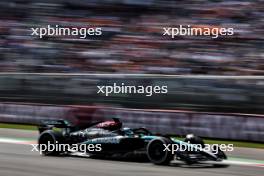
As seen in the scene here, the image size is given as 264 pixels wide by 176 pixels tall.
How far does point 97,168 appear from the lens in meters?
8.86

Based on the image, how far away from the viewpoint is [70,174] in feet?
27.0

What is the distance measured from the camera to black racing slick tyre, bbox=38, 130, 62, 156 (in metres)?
10.5

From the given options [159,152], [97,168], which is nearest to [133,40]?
[159,152]

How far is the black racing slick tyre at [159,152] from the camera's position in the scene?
8.94 meters

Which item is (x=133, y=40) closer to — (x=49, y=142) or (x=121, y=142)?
(x=49, y=142)

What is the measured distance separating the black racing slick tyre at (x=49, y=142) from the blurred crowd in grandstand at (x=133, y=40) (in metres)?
5.33

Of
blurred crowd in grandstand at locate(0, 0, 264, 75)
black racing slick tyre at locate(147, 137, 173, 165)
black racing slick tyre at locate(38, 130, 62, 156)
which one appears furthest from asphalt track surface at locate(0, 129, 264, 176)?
blurred crowd in grandstand at locate(0, 0, 264, 75)

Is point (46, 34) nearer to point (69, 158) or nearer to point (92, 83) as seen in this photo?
point (92, 83)

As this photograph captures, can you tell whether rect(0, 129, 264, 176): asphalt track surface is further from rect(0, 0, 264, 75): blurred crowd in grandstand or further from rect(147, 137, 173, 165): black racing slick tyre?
rect(0, 0, 264, 75): blurred crowd in grandstand

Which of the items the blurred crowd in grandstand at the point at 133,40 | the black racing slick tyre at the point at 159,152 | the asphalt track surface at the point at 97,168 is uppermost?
the blurred crowd in grandstand at the point at 133,40

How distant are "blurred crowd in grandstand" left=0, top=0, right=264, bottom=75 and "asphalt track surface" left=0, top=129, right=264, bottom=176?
554 centimetres

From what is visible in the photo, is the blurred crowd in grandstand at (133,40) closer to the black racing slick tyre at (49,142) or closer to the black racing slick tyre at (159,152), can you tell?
the black racing slick tyre at (49,142)

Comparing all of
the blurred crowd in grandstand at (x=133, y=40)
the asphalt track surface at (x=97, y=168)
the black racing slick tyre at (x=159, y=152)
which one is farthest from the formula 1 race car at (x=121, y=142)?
the blurred crowd in grandstand at (x=133, y=40)

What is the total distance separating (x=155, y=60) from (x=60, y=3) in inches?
212
